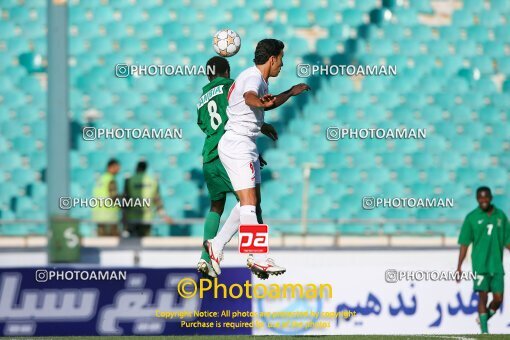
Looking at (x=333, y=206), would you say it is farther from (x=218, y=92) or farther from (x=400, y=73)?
(x=218, y=92)

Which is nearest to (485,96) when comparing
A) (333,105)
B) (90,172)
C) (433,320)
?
(333,105)

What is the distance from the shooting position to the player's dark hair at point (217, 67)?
707 centimetres

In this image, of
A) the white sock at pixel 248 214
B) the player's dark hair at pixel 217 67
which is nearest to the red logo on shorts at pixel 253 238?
the white sock at pixel 248 214

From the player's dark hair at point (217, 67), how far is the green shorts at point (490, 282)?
8.50 feet

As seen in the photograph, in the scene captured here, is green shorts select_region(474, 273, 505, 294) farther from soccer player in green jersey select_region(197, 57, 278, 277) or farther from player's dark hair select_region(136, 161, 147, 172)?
player's dark hair select_region(136, 161, 147, 172)

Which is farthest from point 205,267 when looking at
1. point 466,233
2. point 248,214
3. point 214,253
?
point 466,233

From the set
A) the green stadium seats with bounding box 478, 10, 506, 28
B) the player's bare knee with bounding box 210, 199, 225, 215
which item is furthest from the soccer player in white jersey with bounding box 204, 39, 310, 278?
the green stadium seats with bounding box 478, 10, 506, 28

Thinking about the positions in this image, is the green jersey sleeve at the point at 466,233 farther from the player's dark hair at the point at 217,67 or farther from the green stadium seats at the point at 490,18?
the green stadium seats at the point at 490,18

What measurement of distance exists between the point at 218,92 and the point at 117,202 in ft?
7.52

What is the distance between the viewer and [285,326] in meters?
7.80

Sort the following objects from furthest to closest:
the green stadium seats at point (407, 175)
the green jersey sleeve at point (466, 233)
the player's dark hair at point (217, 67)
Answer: the green stadium seats at point (407, 175)
the green jersey sleeve at point (466, 233)
the player's dark hair at point (217, 67)

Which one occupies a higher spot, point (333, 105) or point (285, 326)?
point (333, 105)

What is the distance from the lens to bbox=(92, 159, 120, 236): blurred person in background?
8883mm

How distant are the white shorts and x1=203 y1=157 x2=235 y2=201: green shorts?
95mm
